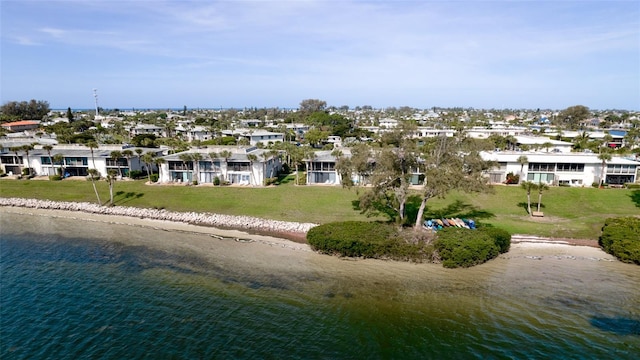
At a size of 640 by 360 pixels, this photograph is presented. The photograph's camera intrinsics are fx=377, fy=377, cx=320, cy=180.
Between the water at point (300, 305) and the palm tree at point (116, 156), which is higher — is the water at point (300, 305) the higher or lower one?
the lower one

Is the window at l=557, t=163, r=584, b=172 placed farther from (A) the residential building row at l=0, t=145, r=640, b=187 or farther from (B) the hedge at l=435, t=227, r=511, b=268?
(B) the hedge at l=435, t=227, r=511, b=268

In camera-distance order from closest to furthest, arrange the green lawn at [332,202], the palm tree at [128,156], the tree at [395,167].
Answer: the tree at [395,167] < the green lawn at [332,202] < the palm tree at [128,156]

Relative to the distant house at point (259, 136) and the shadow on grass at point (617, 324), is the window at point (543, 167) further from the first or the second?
the distant house at point (259, 136)

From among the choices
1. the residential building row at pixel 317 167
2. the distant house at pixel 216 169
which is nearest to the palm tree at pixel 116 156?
the residential building row at pixel 317 167

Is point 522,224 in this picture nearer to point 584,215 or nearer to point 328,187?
point 584,215

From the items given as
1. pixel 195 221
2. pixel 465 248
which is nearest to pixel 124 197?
pixel 195 221

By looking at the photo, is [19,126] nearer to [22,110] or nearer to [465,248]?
[22,110]

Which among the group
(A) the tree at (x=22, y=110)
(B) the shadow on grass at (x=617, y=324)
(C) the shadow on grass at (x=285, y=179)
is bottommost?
(B) the shadow on grass at (x=617, y=324)
